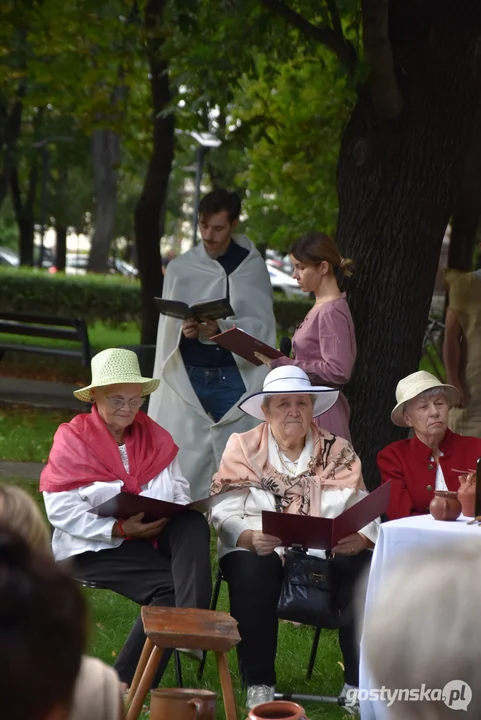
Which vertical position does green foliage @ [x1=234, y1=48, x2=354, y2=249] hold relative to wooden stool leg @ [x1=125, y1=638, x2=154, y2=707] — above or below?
above

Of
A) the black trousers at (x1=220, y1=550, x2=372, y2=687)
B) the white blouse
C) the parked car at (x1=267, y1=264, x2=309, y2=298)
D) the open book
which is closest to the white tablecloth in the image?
the black trousers at (x1=220, y1=550, x2=372, y2=687)

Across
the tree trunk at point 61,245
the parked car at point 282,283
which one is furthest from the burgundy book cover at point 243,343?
the parked car at point 282,283

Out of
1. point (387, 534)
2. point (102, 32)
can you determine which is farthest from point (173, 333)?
point (102, 32)

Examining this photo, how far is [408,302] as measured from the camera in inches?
302

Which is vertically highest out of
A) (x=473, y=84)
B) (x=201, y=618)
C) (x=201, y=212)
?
(x=473, y=84)

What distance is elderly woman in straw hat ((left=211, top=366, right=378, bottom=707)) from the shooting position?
5.01m

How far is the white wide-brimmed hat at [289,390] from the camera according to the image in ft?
17.5

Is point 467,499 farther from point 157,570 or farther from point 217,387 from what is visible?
point 217,387

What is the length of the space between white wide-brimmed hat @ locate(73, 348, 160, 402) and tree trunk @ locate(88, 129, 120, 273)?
26191 millimetres

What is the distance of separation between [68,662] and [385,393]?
610 cm

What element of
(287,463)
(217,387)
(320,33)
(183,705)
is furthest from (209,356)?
(183,705)

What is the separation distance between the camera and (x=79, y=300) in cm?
2103

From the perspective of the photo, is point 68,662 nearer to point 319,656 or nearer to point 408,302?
point 319,656

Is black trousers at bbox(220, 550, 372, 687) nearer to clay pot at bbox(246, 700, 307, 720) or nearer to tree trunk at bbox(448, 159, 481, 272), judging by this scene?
clay pot at bbox(246, 700, 307, 720)
